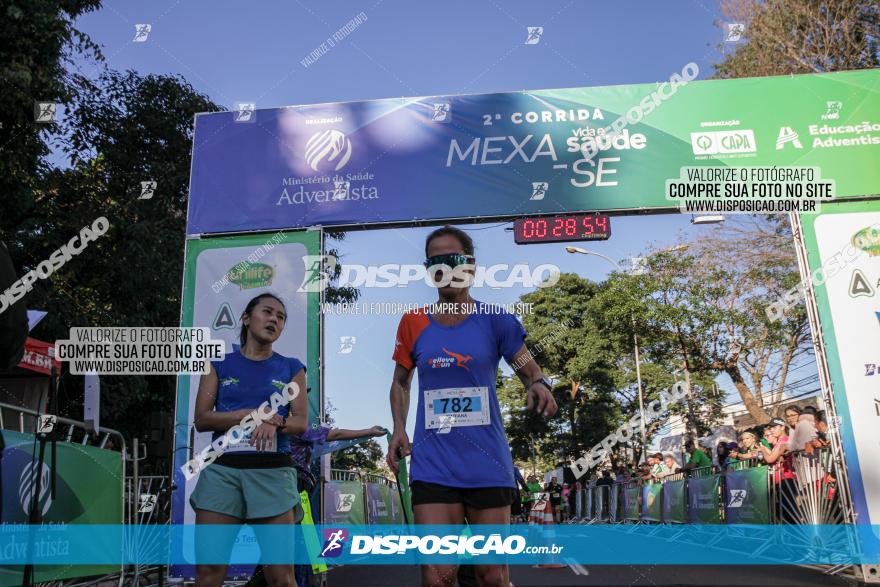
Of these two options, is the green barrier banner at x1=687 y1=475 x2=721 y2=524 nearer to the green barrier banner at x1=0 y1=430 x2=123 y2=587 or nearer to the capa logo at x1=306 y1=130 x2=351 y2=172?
the capa logo at x1=306 y1=130 x2=351 y2=172

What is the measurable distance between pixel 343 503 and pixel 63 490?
19.7 ft

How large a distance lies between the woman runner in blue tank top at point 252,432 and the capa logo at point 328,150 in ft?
19.4

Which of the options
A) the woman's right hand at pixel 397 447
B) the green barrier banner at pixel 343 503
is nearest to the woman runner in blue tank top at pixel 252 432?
the woman's right hand at pixel 397 447

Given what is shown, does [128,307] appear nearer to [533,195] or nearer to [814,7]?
[533,195]

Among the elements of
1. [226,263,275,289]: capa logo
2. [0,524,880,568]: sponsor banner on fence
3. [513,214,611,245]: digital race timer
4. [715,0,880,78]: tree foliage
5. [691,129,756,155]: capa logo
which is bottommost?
[0,524,880,568]: sponsor banner on fence

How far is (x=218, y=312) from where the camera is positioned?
31.8 ft

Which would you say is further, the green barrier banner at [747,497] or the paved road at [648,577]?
the green barrier banner at [747,497]

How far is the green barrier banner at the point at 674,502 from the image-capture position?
13.1 meters

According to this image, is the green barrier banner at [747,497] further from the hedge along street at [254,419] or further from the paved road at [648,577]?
the hedge along street at [254,419]

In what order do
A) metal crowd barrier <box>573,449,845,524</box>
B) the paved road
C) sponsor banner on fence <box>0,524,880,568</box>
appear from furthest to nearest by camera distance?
1. metal crowd barrier <box>573,449,845,524</box>
2. the paved road
3. sponsor banner on fence <box>0,524,880,568</box>

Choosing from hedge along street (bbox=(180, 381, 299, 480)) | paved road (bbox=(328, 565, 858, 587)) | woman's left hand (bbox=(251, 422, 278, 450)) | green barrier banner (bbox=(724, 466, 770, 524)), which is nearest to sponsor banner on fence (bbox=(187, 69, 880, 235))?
green barrier banner (bbox=(724, 466, 770, 524))

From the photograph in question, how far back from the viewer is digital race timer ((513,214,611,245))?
9.48 metres

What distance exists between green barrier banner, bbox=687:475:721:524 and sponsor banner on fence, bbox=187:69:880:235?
4573 mm

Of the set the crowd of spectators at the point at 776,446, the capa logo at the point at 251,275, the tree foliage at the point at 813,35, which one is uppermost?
the tree foliage at the point at 813,35
